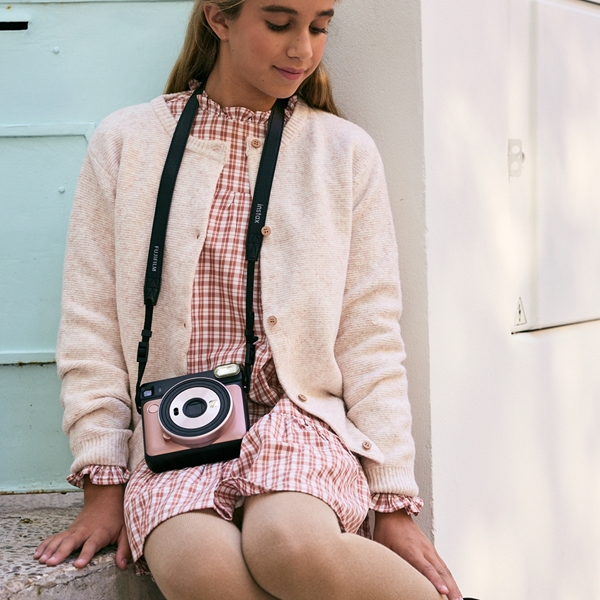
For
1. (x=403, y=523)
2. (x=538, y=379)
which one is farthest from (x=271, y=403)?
(x=538, y=379)

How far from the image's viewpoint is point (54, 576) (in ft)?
5.51

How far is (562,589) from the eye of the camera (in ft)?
8.27

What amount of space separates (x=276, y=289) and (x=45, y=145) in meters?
0.88

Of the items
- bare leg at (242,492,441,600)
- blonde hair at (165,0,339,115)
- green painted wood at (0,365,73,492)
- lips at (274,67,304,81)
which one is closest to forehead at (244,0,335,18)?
lips at (274,67,304,81)

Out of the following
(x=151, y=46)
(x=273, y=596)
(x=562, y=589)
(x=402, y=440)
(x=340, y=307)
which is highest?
(x=151, y=46)

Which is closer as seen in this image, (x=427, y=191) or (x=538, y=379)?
(x=427, y=191)

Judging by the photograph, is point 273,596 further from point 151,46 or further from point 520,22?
point 520,22

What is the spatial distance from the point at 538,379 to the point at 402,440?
0.72m

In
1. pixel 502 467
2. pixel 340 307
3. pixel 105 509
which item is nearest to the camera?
pixel 105 509

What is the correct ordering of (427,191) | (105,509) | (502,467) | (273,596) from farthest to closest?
(502,467) < (427,191) < (105,509) < (273,596)

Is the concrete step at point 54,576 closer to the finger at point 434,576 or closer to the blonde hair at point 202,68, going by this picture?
the finger at point 434,576

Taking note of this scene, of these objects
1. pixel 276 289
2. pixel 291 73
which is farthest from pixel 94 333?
pixel 291 73

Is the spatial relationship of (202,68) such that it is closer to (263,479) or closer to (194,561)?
(263,479)

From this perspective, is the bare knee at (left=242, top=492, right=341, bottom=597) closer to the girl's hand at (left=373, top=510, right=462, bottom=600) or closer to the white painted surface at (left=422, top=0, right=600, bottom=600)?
the girl's hand at (left=373, top=510, right=462, bottom=600)
